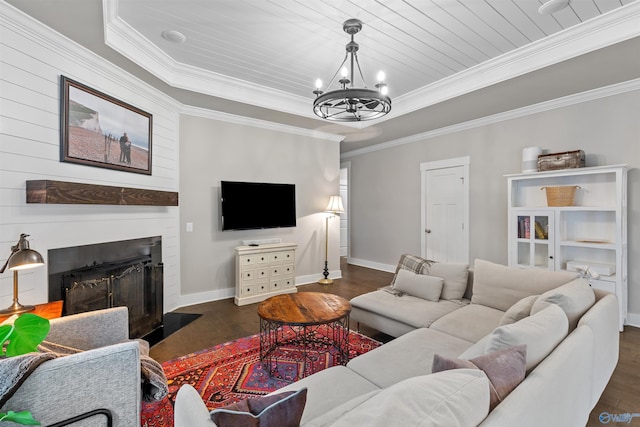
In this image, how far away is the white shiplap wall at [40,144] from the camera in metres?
2.11

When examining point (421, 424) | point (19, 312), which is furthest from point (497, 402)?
point (19, 312)

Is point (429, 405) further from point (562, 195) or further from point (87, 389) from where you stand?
point (562, 195)

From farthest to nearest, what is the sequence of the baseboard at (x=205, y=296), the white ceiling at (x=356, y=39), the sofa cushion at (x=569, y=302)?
the baseboard at (x=205, y=296), the white ceiling at (x=356, y=39), the sofa cushion at (x=569, y=302)

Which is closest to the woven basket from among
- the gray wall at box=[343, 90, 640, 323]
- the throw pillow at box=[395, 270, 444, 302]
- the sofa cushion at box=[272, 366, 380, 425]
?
the gray wall at box=[343, 90, 640, 323]

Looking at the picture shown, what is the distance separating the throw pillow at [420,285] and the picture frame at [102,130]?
299 centimetres

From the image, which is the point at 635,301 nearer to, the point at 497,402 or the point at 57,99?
the point at 497,402

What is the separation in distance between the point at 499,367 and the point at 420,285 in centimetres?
186

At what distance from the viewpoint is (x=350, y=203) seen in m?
7.12

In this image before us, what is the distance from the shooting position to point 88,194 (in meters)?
2.51

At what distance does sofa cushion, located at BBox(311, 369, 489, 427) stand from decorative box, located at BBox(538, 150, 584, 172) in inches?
145

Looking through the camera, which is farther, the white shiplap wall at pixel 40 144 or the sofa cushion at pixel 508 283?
the sofa cushion at pixel 508 283

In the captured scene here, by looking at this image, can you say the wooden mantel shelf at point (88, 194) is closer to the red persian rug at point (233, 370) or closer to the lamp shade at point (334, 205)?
the red persian rug at point (233, 370)

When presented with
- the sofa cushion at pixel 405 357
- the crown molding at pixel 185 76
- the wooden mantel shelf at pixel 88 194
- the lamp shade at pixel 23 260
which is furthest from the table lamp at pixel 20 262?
the sofa cushion at pixel 405 357

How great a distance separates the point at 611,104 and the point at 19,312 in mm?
5703
